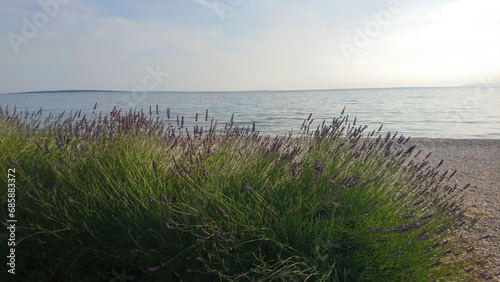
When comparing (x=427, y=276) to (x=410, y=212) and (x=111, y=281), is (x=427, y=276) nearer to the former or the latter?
(x=410, y=212)

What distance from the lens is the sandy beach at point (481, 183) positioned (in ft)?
11.3

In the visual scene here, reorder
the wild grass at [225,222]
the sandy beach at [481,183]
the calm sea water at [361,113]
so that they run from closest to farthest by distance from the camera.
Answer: the wild grass at [225,222], the sandy beach at [481,183], the calm sea water at [361,113]

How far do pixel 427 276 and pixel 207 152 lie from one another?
1728 millimetres

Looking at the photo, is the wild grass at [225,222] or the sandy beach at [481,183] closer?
the wild grass at [225,222]

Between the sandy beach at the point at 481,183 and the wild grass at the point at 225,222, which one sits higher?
the wild grass at the point at 225,222

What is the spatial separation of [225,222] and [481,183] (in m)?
6.28

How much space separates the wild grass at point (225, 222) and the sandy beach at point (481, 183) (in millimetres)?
617

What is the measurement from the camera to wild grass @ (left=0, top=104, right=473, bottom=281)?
226 centimetres

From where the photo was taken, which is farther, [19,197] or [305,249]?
[19,197]

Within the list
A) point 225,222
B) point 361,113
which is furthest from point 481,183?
point 361,113

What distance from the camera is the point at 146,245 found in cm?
245

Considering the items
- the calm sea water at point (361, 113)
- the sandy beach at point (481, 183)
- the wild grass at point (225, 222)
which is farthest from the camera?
the calm sea water at point (361, 113)

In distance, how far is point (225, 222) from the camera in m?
2.31

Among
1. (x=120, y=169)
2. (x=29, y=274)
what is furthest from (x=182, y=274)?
(x=29, y=274)
